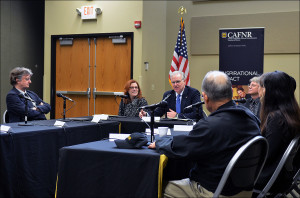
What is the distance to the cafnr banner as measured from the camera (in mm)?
5320

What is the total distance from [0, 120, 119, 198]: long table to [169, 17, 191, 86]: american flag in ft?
9.76

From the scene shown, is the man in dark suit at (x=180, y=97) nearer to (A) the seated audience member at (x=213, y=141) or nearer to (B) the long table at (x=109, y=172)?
(B) the long table at (x=109, y=172)

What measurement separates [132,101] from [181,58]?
1.58 meters

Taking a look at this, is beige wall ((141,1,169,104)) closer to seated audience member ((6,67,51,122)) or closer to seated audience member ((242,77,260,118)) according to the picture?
seated audience member ((242,77,260,118))

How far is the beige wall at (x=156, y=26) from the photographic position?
6273 mm

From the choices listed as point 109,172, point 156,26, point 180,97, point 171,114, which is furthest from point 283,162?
point 156,26

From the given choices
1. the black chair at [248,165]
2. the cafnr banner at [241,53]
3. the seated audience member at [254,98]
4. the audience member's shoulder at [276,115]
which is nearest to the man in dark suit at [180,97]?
the seated audience member at [254,98]

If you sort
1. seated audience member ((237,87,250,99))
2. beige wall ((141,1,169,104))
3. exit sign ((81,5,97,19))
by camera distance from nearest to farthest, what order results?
seated audience member ((237,87,250,99)) < beige wall ((141,1,169,104)) < exit sign ((81,5,97,19))

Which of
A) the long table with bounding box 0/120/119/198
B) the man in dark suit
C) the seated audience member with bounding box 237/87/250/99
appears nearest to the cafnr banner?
the seated audience member with bounding box 237/87/250/99

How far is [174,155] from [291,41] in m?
4.87

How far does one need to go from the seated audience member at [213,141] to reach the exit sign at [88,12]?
5164mm

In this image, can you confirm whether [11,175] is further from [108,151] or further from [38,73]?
[38,73]

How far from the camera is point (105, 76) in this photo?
22.9ft

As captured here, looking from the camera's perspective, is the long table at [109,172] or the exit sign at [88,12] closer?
the long table at [109,172]
